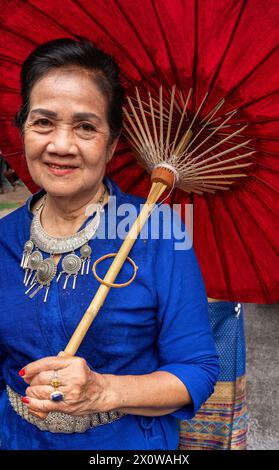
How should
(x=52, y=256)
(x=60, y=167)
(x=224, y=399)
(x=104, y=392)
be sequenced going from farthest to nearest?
(x=224, y=399), (x=52, y=256), (x=60, y=167), (x=104, y=392)

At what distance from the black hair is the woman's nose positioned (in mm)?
138

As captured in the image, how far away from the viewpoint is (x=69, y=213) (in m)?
1.51

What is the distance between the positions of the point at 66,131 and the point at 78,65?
185 millimetres

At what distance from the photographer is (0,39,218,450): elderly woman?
4.27 feet

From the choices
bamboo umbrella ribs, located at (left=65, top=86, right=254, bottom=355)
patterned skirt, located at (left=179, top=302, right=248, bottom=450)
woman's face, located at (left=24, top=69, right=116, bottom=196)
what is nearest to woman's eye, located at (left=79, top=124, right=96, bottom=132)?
woman's face, located at (left=24, top=69, right=116, bottom=196)

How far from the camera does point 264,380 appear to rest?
3639 mm

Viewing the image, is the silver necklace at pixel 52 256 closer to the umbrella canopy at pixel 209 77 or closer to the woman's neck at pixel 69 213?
the woman's neck at pixel 69 213

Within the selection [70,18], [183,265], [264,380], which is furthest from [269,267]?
[264,380]

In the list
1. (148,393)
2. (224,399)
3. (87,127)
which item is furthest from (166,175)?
(224,399)

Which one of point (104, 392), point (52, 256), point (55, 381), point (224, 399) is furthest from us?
point (224, 399)

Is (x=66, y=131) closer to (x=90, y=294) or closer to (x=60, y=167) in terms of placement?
(x=60, y=167)

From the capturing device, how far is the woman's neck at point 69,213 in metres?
1.48

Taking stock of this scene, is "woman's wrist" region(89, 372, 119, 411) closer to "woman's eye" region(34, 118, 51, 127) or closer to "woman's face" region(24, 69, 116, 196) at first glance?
"woman's face" region(24, 69, 116, 196)
